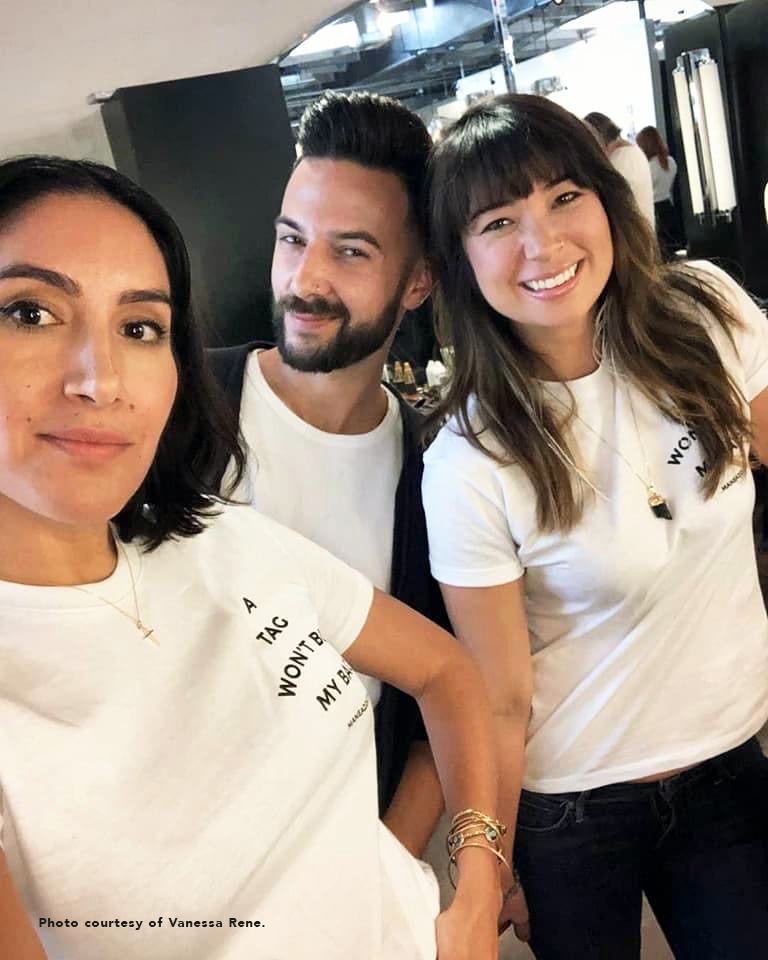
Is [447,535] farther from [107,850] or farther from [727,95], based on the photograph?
[727,95]

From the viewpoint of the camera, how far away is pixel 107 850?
2.08ft

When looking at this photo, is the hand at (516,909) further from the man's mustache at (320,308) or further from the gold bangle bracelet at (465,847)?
the man's mustache at (320,308)

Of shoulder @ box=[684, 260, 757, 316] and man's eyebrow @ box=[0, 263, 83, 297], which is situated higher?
man's eyebrow @ box=[0, 263, 83, 297]

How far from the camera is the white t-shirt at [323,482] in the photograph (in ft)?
3.89

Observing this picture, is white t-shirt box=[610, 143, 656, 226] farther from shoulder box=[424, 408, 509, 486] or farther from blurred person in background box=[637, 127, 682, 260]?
shoulder box=[424, 408, 509, 486]

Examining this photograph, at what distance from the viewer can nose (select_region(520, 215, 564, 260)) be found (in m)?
1.03

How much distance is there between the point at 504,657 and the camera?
104cm

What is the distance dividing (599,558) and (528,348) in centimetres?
30

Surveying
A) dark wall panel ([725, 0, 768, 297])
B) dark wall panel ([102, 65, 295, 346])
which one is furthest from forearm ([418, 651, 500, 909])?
dark wall panel ([725, 0, 768, 297])

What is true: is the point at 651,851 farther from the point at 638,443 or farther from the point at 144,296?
the point at 144,296

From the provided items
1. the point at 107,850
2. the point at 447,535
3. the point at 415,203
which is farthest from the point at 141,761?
the point at 415,203

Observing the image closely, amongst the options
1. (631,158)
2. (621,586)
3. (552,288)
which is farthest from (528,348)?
(631,158)

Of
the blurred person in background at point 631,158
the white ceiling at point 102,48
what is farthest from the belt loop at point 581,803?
the white ceiling at point 102,48

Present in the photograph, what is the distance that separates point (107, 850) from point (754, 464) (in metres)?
0.98
